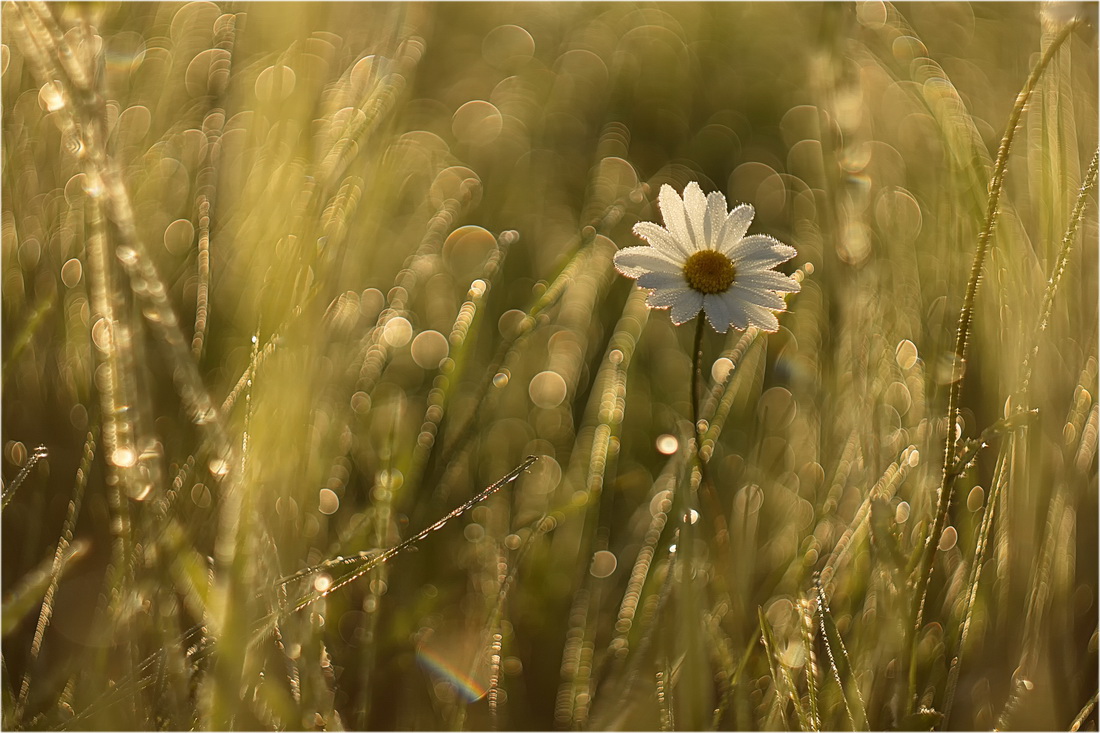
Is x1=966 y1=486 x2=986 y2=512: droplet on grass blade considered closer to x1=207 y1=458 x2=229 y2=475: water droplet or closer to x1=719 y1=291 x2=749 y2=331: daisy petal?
x1=719 y1=291 x2=749 y2=331: daisy petal

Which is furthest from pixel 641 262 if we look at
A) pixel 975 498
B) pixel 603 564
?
pixel 975 498

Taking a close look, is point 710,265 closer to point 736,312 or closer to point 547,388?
point 736,312

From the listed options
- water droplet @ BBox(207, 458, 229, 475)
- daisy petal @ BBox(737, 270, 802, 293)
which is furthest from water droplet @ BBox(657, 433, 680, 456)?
water droplet @ BBox(207, 458, 229, 475)

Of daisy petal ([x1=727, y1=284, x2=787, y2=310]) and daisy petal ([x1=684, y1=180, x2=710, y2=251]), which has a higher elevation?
daisy petal ([x1=684, y1=180, x2=710, y2=251])

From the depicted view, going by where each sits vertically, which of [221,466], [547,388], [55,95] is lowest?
[547,388]

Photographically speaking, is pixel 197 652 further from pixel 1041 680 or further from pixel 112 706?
pixel 1041 680

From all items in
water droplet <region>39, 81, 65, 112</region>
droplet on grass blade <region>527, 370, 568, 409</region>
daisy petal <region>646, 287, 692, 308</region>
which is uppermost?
water droplet <region>39, 81, 65, 112</region>

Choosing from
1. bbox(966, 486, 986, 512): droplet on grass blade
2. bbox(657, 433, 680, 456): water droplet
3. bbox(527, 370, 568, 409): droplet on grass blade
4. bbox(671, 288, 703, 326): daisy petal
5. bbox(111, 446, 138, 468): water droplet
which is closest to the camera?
bbox(111, 446, 138, 468): water droplet

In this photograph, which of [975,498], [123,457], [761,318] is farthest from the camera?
[975,498]

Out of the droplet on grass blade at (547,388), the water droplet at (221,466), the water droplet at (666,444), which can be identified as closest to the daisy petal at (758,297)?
the water droplet at (666,444)
